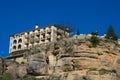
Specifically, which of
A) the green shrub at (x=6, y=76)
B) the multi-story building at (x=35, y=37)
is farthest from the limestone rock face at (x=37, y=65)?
the multi-story building at (x=35, y=37)

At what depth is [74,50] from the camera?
243 ft

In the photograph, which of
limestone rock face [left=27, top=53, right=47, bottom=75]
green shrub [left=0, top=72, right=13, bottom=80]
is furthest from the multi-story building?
limestone rock face [left=27, top=53, right=47, bottom=75]

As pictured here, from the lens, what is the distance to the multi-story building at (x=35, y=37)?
4099 inches

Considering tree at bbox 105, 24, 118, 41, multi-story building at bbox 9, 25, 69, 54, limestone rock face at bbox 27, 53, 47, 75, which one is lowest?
limestone rock face at bbox 27, 53, 47, 75

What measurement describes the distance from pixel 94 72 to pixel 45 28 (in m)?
37.9

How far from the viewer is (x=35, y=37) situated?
351ft

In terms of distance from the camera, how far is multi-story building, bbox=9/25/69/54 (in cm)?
10412

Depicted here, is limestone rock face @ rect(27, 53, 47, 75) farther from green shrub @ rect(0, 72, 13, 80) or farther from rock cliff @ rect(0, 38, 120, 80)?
green shrub @ rect(0, 72, 13, 80)

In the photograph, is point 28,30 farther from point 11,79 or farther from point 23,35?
point 11,79

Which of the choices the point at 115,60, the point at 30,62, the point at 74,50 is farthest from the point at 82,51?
Answer: the point at 30,62

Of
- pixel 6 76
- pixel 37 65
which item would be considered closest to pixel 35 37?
pixel 6 76

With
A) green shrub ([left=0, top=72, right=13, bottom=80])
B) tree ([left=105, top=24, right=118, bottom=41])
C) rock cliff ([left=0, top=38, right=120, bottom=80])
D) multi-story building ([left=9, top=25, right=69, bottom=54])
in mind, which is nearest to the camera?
rock cliff ([left=0, top=38, right=120, bottom=80])

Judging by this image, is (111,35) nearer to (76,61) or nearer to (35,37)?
(76,61)

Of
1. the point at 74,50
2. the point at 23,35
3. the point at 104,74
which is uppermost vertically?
the point at 23,35
